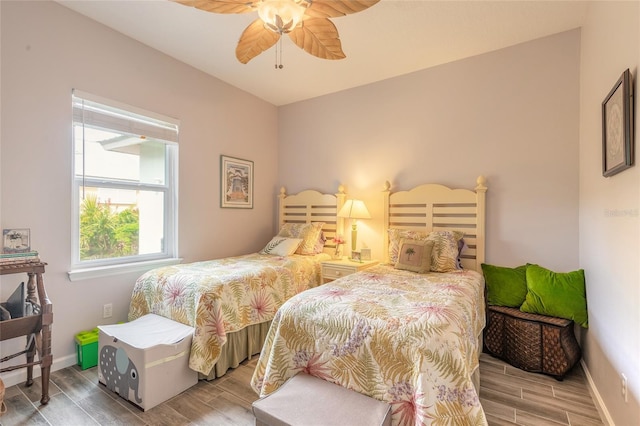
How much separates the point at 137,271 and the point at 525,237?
3.56 meters

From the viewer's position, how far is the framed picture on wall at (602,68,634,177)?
4.86 feet

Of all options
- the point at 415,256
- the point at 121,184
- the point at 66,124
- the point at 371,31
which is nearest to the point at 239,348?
the point at 415,256

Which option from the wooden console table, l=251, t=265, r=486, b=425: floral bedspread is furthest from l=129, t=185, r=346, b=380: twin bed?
the wooden console table

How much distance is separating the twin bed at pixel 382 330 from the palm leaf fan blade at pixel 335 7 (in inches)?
62.6

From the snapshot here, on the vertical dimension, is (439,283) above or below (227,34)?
below

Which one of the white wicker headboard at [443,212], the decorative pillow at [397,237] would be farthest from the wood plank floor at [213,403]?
the decorative pillow at [397,237]

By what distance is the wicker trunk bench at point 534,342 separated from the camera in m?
2.21

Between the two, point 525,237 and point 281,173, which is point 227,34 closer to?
point 281,173

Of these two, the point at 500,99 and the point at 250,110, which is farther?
the point at 250,110

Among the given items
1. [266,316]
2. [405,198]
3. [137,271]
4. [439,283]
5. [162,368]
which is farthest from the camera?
[405,198]

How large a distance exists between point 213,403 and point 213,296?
0.68 meters

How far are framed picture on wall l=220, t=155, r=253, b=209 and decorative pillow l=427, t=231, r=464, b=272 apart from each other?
2.29 meters

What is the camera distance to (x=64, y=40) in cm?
237

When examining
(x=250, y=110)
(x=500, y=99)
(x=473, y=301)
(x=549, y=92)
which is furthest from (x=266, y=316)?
(x=549, y=92)
